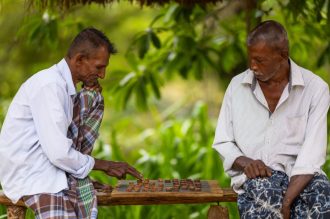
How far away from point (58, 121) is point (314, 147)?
133 cm

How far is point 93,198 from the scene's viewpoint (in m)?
3.74

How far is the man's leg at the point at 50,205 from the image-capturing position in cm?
358

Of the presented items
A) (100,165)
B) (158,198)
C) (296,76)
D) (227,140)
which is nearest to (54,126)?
(100,165)

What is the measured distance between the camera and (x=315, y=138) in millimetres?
3801

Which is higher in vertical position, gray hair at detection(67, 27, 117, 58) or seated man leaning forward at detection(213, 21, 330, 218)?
gray hair at detection(67, 27, 117, 58)

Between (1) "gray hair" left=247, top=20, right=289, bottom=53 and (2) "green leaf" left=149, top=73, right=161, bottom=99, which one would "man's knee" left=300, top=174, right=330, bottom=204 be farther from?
(2) "green leaf" left=149, top=73, right=161, bottom=99

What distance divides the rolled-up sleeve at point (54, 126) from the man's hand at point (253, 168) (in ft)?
2.84

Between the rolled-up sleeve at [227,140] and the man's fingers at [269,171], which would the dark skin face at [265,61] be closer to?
the rolled-up sleeve at [227,140]

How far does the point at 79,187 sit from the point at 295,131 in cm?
119

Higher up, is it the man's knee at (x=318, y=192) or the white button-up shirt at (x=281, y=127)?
the white button-up shirt at (x=281, y=127)

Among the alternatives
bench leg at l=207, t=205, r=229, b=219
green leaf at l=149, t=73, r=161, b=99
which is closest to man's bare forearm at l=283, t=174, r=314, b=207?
bench leg at l=207, t=205, r=229, b=219

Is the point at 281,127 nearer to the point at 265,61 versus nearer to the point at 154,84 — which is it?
the point at 265,61

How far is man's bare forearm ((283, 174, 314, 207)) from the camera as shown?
3650mm

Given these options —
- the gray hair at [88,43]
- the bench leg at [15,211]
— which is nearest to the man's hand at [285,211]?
the gray hair at [88,43]
